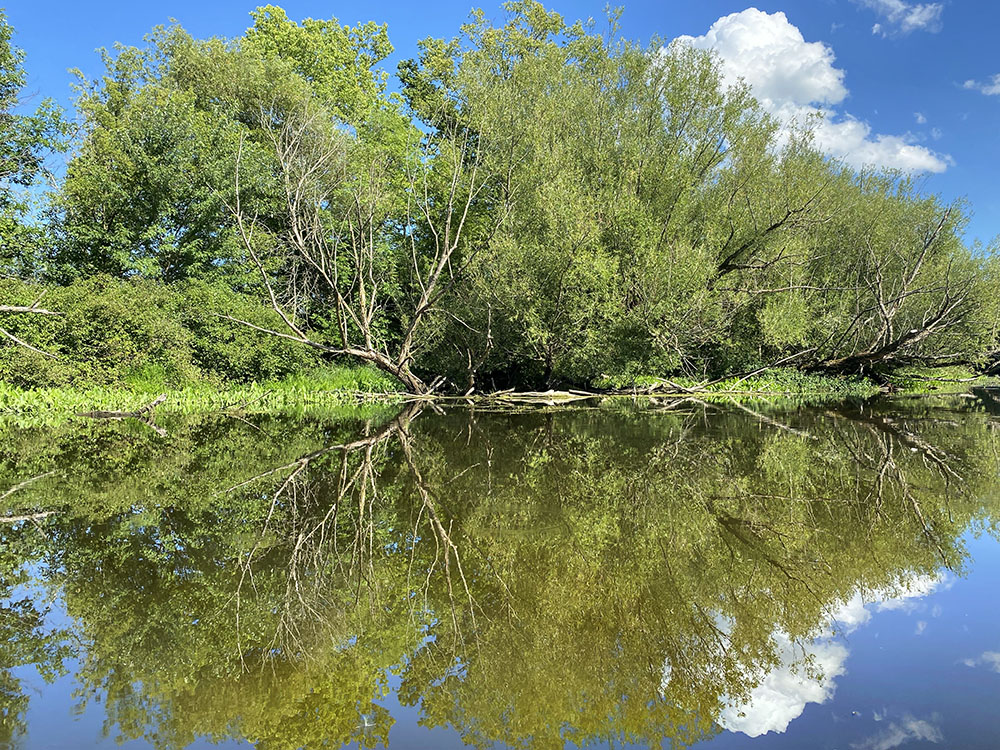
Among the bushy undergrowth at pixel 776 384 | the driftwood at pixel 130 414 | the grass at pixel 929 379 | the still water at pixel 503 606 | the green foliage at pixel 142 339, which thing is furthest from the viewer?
the grass at pixel 929 379

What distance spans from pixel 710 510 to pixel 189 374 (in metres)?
15.5

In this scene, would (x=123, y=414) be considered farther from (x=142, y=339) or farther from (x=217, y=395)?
(x=142, y=339)

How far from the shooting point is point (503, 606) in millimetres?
3494

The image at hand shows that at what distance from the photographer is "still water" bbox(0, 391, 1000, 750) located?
2.54m

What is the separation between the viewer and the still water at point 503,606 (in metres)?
2.54

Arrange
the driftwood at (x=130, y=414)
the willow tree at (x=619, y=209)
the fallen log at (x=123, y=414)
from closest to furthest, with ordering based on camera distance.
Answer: the driftwood at (x=130, y=414) → the fallen log at (x=123, y=414) → the willow tree at (x=619, y=209)

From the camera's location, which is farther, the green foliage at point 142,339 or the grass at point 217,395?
the green foliage at point 142,339

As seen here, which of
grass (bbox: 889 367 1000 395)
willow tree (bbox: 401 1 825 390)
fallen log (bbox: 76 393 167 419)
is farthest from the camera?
grass (bbox: 889 367 1000 395)

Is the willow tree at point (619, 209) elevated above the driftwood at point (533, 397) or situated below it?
above

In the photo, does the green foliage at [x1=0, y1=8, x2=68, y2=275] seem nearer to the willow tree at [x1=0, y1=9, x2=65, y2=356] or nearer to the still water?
the willow tree at [x1=0, y1=9, x2=65, y2=356]

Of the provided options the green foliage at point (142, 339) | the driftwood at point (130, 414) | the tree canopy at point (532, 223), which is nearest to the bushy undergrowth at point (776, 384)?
the tree canopy at point (532, 223)

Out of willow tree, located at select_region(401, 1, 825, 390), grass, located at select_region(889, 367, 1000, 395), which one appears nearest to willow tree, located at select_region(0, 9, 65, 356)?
willow tree, located at select_region(401, 1, 825, 390)

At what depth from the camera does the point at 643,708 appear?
8.48 feet

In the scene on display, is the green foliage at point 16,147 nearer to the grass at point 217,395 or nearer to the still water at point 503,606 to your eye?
the grass at point 217,395
